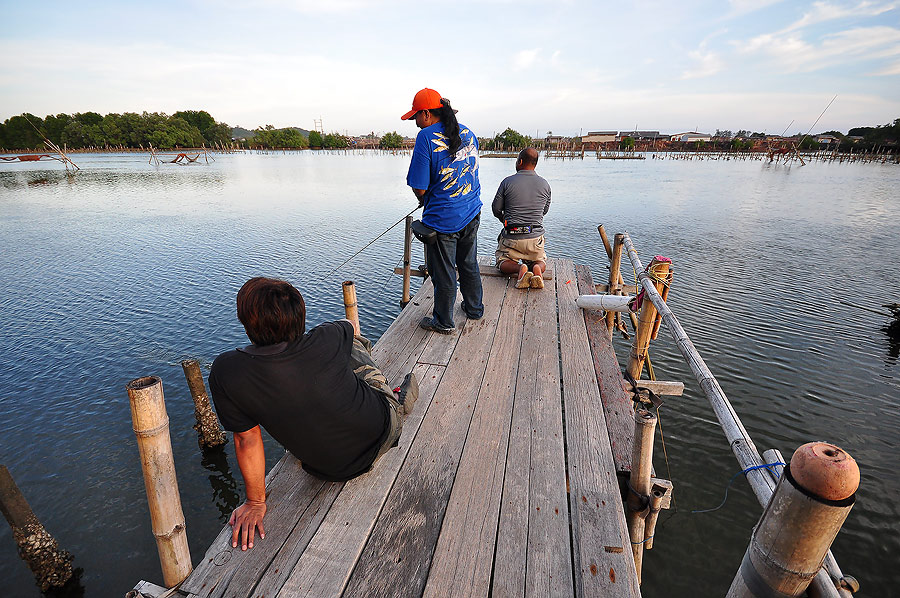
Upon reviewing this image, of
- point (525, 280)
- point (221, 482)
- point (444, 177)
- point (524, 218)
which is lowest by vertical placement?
point (221, 482)

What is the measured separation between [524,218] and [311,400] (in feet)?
17.1

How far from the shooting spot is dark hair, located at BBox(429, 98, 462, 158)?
4.54 m

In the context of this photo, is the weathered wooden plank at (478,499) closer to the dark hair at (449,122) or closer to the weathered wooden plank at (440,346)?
the weathered wooden plank at (440,346)

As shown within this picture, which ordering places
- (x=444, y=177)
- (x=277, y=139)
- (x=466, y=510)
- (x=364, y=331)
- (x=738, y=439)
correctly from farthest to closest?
(x=277, y=139), (x=364, y=331), (x=444, y=177), (x=466, y=510), (x=738, y=439)

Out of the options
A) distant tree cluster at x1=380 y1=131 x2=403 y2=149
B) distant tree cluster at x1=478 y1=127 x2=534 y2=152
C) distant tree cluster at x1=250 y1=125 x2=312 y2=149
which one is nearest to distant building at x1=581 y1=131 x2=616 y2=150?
distant tree cluster at x1=478 y1=127 x2=534 y2=152

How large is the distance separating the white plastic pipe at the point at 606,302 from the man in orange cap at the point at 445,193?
67.0 inches

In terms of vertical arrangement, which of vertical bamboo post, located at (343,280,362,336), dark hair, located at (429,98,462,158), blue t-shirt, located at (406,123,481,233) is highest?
dark hair, located at (429,98,462,158)

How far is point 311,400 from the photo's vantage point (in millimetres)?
2426

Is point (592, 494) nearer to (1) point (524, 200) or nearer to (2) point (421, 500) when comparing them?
(2) point (421, 500)

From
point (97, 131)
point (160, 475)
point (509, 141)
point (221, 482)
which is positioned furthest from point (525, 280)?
point (97, 131)

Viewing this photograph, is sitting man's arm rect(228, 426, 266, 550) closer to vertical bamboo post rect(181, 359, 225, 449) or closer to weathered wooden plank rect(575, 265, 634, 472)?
weathered wooden plank rect(575, 265, 634, 472)

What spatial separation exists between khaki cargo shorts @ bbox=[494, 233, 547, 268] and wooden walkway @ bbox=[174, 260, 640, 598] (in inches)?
117

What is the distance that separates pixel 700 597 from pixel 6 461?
988 cm

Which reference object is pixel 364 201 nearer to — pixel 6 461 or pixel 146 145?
pixel 6 461
